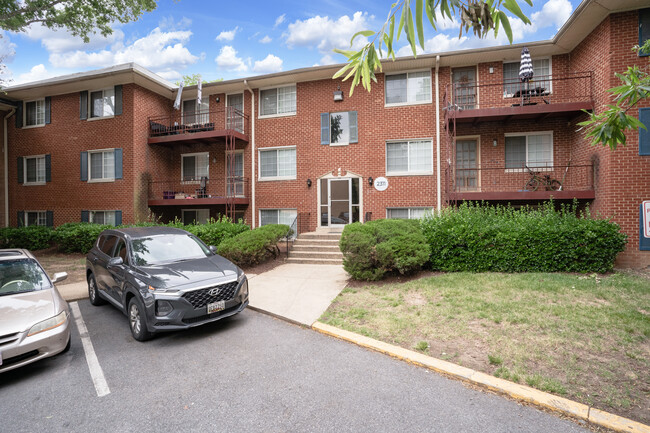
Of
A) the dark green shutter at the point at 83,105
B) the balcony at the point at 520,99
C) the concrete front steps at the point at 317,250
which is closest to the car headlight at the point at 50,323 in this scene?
the concrete front steps at the point at 317,250

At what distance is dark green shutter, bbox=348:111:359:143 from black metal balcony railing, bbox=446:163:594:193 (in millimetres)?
4006

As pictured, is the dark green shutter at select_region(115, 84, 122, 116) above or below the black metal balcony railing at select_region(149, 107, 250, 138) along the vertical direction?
above

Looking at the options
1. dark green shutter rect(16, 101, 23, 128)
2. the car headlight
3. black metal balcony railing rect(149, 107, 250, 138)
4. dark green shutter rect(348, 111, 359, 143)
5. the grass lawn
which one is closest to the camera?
the grass lawn

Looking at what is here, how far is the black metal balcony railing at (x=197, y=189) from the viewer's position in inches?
574

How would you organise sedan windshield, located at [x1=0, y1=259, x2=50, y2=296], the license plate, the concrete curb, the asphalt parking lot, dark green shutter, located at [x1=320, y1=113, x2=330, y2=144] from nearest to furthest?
the concrete curb, the asphalt parking lot, sedan windshield, located at [x1=0, y1=259, x2=50, y2=296], the license plate, dark green shutter, located at [x1=320, y1=113, x2=330, y2=144]

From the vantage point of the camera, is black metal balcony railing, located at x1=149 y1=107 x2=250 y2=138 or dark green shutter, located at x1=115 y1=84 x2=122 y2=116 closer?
dark green shutter, located at x1=115 y1=84 x2=122 y2=116

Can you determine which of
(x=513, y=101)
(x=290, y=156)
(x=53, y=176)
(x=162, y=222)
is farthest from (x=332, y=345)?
(x=53, y=176)

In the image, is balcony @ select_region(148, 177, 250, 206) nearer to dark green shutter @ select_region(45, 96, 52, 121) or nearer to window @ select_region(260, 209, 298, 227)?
window @ select_region(260, 209, 298, 227)

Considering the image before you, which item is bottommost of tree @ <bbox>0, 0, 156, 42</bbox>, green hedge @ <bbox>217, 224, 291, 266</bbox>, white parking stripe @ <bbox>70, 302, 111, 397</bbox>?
white parking stripe @ <bbox>70, 302, 111, 397</bbox>

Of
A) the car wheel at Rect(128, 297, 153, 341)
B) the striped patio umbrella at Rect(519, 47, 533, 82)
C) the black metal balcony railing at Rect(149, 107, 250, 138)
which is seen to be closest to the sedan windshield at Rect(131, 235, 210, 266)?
the car wheel at Rect(128, 297, 153, 341)

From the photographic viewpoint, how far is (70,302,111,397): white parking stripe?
11.6 ft

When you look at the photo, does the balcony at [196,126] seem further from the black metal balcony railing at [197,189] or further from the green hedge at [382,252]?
the green hedge at [382,252]

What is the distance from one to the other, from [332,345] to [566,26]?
40.6 ft

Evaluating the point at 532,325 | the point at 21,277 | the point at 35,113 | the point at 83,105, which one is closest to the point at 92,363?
the point at 21,277
